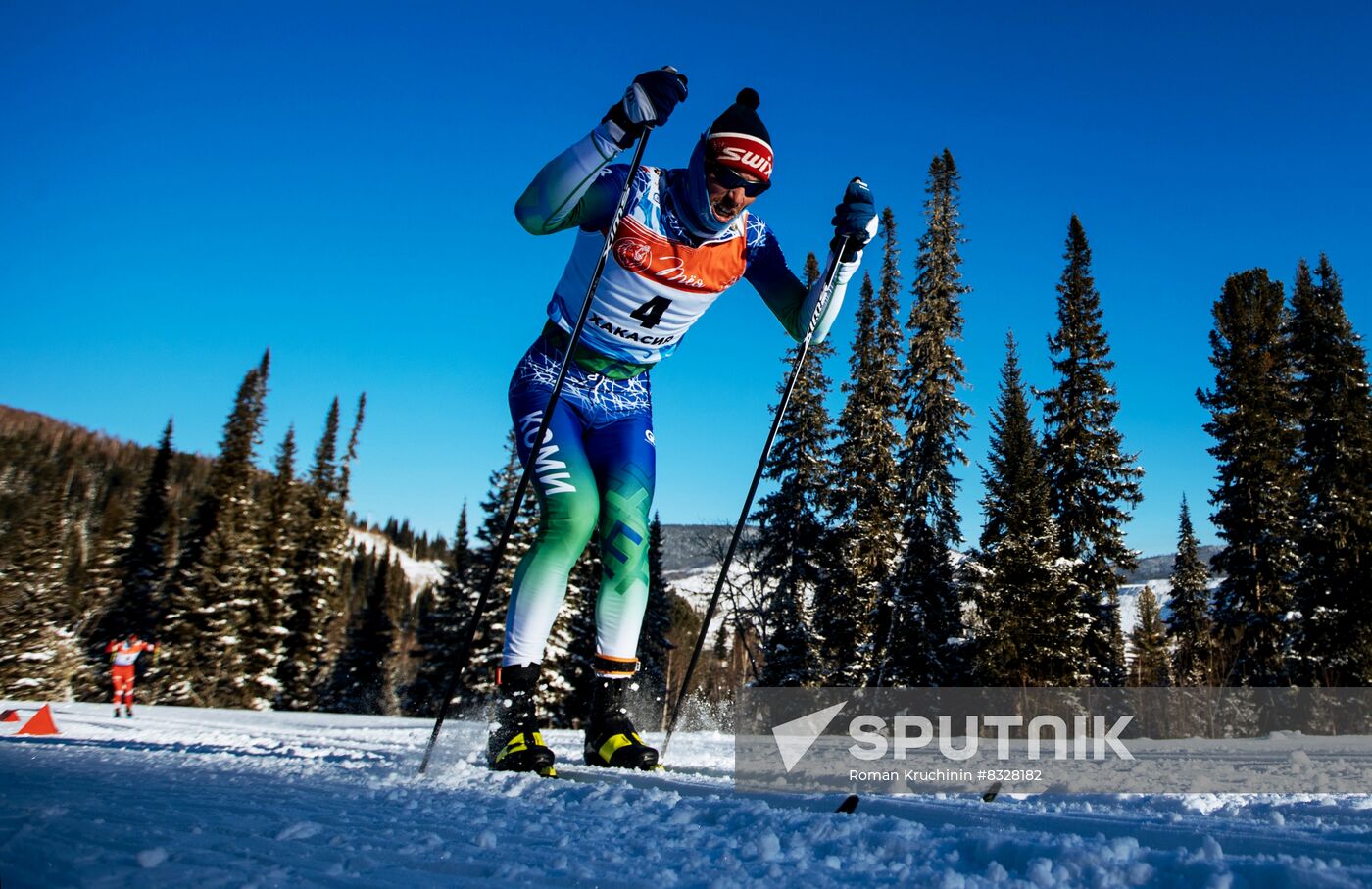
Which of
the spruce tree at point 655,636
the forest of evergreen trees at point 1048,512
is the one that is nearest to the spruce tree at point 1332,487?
the forest of evergreen trees at point 1048,512

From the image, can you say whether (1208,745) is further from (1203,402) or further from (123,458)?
(123,458)

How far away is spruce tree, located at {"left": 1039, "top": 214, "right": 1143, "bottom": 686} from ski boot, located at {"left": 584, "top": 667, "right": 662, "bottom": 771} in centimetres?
2221

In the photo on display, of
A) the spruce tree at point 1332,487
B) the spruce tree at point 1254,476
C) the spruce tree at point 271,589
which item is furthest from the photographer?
the spruce tree at point 271,589

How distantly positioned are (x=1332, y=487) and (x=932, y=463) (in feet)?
35.7

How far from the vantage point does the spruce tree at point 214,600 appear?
35.1 metres

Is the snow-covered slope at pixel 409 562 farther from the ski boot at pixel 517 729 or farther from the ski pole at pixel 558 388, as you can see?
the ski boot at pixel 517 729

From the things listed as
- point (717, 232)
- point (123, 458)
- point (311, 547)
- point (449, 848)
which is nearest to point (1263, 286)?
point (717, 232)

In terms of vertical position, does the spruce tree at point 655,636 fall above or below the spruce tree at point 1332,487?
below

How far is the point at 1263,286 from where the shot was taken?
1063 inches

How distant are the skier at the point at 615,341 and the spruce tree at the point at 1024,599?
61.2ft

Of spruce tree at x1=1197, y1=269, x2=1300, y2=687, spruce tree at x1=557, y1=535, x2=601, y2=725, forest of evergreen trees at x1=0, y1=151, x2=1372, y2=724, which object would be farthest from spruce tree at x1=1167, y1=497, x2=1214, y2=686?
spruce tree at x1=557, y1=535, x2=601, y2=725

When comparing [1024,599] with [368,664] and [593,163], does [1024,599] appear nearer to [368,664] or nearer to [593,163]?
[593,163]

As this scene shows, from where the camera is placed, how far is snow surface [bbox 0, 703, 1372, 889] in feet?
3.94

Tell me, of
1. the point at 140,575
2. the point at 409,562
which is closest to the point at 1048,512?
the point at 140,575
